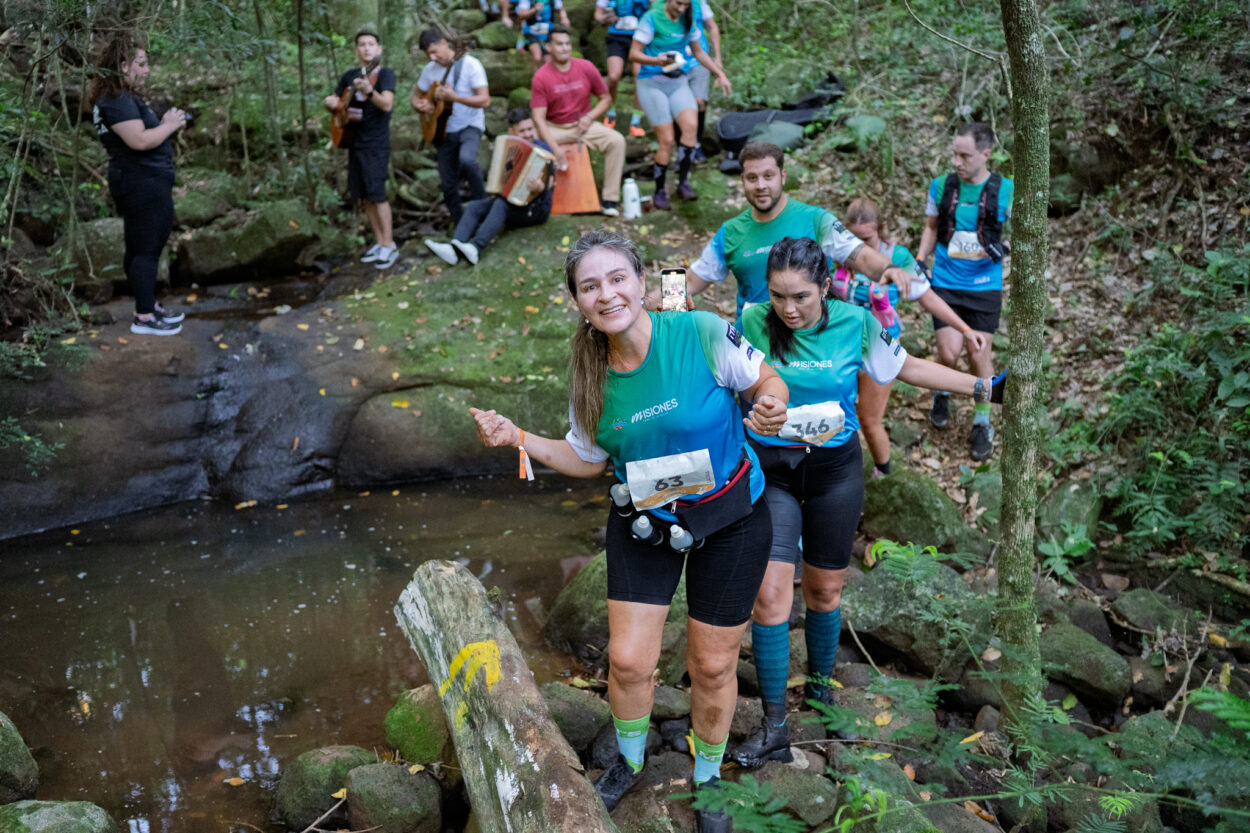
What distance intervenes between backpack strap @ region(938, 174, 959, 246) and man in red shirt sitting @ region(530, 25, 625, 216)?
4005 mm

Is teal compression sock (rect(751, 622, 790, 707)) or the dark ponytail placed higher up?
the dark ponytail

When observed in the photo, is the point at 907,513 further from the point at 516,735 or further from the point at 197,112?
the point at 197,112

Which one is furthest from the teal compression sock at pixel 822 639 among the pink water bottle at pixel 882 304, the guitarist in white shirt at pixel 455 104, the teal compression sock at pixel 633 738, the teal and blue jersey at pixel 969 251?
the guitarist in white shirt at pixel 455 104

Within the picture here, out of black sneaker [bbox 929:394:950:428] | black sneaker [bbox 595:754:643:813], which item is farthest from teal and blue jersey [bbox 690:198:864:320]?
black sneaker [bbox 929:394:950:428]

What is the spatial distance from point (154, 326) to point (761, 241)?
18.6 ft

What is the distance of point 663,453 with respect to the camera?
3.05 metres

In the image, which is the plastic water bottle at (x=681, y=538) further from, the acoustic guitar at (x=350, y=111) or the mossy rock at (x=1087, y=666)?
the acoustic guitar at (x=350, y=111)

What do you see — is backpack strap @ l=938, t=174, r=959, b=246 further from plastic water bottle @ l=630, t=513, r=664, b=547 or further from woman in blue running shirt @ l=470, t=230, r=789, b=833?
plastic water bottle @ l=630, t=513, r=664, b=547

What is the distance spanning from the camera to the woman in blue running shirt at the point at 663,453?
303 centimetres

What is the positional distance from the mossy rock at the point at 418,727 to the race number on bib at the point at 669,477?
1708 millimetres

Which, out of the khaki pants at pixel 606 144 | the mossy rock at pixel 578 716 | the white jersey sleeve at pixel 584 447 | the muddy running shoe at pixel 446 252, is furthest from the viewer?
the khaki pants at pixel 606 144

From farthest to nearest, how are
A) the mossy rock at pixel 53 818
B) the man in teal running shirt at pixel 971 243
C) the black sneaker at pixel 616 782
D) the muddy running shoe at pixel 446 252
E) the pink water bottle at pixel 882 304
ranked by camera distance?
1. the muddy running shoe at pixel 446 252
2. the man in teal running shirt at pixel 971 243
3. the pink water bottle at pixel 882 304
4. the black sneaker at pixel 616 782
5. the mossy rock at pixel 53 818

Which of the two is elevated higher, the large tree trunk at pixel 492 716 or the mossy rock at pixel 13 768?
the large tree trunk at pixel 492 716

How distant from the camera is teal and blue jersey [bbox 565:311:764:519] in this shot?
9.94 feet
